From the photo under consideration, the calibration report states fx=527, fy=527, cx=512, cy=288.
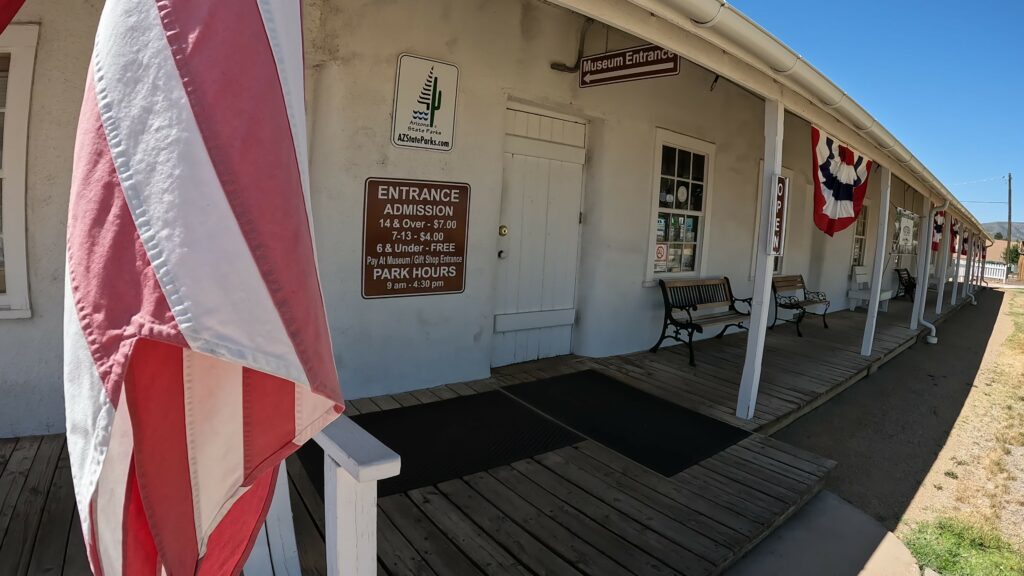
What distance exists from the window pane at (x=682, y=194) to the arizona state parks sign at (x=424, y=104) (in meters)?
3.16

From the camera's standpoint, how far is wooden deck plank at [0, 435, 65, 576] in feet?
6.50

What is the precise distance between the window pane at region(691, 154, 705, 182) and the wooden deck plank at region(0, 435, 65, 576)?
20.1 feet

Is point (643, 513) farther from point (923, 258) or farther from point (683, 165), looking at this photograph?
point (923, 258)

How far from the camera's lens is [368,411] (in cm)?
358

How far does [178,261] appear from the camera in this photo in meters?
0.67

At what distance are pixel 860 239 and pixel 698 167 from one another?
7.26 m

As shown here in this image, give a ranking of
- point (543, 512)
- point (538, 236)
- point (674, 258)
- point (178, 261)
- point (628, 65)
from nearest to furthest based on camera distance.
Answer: point (178, 261)
point (543, 512)
point (628, 65)
point (538, 236)
point (674, 258)

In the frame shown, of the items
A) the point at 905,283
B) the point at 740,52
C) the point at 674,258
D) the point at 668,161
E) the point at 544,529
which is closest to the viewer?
the point at 544,529

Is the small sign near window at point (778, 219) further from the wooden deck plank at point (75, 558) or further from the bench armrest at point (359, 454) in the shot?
the wooden deck plank at point (75, 558)

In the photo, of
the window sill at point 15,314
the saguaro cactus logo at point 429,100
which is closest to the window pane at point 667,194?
the saguaro cactus logo at point 429,100

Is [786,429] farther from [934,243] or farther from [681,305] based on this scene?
[934,243]

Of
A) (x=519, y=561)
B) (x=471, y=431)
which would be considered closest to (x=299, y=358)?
(x=519, y=561)

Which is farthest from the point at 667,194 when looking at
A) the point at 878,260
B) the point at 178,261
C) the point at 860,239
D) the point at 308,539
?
the point at 860,239

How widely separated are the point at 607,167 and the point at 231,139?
4708mm
